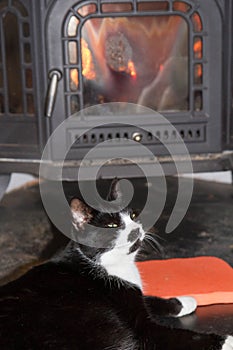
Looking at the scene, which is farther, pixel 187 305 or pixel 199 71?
pixel 199 71

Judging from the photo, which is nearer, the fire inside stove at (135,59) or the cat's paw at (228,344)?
the cat's paw at (228,344)

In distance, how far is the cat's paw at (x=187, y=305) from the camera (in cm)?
136

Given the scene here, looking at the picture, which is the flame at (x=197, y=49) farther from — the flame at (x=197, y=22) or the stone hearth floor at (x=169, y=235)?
the stone hearth floor at (x=169, y=235)

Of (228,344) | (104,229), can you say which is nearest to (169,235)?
(104,229)

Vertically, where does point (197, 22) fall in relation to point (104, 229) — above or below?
above

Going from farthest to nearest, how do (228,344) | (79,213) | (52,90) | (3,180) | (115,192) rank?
1. (3,180)
2. (52,90)
3. (115,192)
4. (79,213)
5. (228,344)

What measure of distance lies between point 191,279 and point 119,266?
259mm

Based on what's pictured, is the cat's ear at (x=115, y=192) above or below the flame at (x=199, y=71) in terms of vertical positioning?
below

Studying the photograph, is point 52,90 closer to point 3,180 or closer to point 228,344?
point 3,180

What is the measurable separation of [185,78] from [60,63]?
39 centimetres

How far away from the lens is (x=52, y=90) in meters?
1.77

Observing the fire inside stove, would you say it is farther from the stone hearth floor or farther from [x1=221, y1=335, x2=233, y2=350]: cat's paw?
[x1=221, y1=335, x2=233, y2=350]: cat's paw

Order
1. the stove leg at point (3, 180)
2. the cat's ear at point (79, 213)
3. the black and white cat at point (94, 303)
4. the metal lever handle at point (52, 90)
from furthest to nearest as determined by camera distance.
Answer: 1. the stove leg at point (3, 180)
2. the metal lever handle at point (52, 90)
3. the cat's ear at point (79, 213)
4. the black and white cat at point (94, 303)

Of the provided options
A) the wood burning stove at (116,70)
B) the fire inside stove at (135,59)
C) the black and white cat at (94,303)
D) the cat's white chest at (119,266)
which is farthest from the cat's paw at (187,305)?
the fire inside stove at (135,59)
